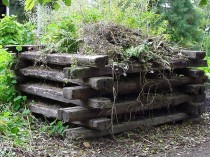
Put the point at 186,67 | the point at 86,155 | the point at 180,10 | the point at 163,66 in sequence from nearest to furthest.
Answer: the point at 86,155 → the point at 163,66 → the point at 186,67 → the point at 180,10

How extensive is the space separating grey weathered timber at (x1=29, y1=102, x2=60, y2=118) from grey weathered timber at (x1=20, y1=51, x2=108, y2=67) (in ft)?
2.01

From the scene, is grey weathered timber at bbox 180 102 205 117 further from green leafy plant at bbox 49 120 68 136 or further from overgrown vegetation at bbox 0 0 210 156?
green leafy plant at bbox 49 120 68 136

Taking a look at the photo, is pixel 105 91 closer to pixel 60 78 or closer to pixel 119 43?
pixel 60 78

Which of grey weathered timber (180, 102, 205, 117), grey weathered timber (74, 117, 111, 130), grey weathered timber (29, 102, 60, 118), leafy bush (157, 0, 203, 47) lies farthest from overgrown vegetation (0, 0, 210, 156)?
leafy bush (157, 0, 203, 47)

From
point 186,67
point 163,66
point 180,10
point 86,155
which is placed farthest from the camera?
point 180,10

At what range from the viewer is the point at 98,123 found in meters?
4.96

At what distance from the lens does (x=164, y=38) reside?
20.2 feet

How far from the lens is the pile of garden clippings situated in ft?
17.6

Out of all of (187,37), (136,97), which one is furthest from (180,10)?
(136,97)

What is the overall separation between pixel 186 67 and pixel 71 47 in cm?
178

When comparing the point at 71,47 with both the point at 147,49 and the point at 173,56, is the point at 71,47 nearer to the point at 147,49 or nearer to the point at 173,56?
the point at 147,49

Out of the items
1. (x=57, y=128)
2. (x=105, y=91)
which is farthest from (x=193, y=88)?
(x=57, y=128)

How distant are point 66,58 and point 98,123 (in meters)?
0.92

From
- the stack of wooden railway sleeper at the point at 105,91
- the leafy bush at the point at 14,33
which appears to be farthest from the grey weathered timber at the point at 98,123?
the leafy bush at the point at 14,33
